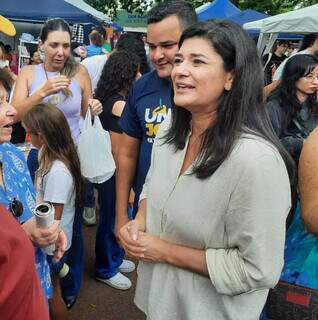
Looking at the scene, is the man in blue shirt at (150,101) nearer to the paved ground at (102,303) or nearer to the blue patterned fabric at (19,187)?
the blue patterned fabric at (19,187)

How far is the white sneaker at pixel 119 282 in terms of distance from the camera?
337 centimetres

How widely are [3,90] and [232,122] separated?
3.53ft

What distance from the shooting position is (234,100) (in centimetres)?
140

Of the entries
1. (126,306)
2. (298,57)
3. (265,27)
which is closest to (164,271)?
(126,306)

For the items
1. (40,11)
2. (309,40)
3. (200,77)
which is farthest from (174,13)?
(40,11)

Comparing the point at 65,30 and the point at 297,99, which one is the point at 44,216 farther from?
the point at 297,99

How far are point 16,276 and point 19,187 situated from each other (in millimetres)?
900

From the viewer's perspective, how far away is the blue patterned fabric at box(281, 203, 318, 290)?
159cm

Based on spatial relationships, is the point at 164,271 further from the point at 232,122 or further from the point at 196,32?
the point at 196,32

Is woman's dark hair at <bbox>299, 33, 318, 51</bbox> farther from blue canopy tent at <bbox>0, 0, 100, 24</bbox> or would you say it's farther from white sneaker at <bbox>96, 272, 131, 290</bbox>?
blue canopy tent at <bbox>0, 0, 100, 24</bbox>

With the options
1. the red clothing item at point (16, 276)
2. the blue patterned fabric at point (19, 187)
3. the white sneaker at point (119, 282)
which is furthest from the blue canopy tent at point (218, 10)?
the red clothing item at point (16, 276)

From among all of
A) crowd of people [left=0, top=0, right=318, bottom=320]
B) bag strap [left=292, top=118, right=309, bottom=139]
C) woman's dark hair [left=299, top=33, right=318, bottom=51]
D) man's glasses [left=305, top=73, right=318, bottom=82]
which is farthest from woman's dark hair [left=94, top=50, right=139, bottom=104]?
woman's dark hair [left=299, top=33, right=318, bottom=51]

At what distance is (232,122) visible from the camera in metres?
1.38

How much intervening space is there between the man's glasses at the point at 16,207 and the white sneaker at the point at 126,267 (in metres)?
2.17
